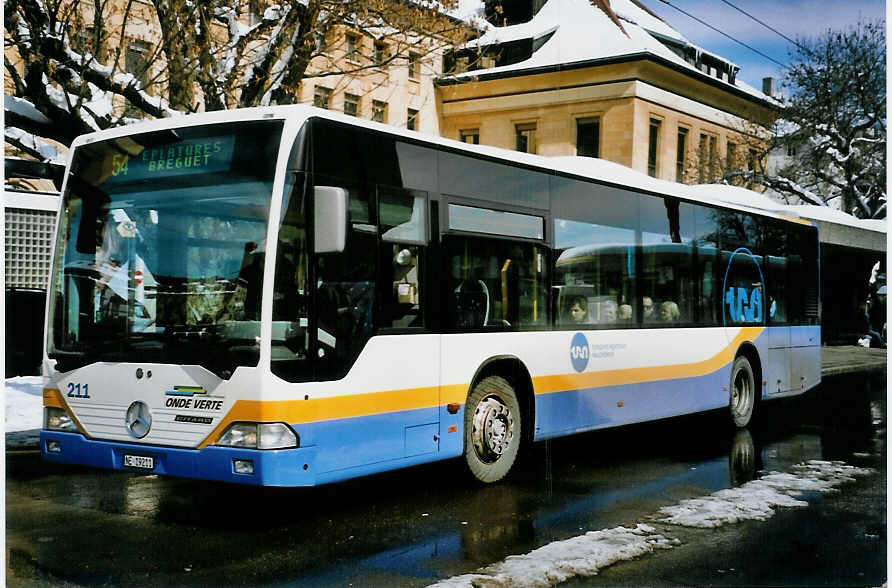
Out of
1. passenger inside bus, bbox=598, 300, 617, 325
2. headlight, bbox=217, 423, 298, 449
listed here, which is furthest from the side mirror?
passenger inside bus, bbox=598, 300, 617, 325

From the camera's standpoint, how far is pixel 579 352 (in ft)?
32.9

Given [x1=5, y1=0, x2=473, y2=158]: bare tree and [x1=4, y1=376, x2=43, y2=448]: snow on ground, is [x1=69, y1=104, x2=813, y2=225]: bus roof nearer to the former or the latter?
[x1=4, y1=376, x2=43, y2=448]: snow on ground

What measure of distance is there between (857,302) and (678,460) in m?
25.2

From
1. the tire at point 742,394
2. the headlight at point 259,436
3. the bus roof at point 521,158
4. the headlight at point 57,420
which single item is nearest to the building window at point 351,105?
the bus roof at point 521,158

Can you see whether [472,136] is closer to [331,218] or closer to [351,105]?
[331,218]

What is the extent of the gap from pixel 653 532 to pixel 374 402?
2.10m

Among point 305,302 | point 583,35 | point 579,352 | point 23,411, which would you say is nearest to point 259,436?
point 305,302

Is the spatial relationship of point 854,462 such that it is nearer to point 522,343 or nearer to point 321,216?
point 522,343

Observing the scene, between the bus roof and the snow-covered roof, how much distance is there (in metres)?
1.88

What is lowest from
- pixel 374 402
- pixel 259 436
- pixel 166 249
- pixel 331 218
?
pixel 259 436

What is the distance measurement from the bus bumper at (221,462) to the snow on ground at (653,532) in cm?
145

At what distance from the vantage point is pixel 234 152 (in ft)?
23.7

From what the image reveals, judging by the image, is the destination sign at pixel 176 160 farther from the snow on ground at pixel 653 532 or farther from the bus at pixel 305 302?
the snow on ground at pixel 653 532

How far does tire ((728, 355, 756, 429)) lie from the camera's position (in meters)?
13.3
